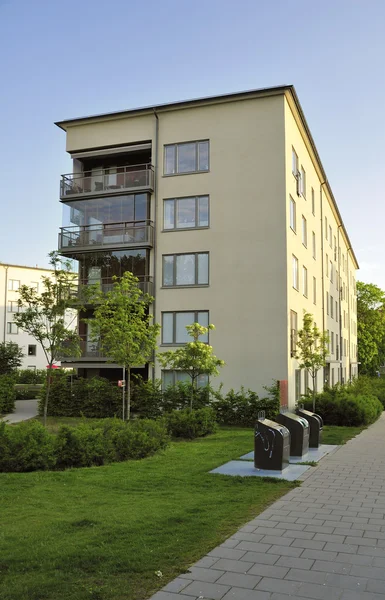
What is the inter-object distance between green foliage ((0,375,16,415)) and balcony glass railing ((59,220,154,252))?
7.03m

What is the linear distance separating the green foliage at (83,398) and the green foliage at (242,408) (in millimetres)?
4588

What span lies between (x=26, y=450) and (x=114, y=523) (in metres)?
4.81

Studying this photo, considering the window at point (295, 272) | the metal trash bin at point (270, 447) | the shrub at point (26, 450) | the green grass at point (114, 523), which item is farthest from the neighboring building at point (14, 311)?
the green grass at point (114, 523)

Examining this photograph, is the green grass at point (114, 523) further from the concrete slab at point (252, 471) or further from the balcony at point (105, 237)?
the balcony at point (105, 237)

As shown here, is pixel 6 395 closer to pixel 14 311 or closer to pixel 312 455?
pixel 312 455

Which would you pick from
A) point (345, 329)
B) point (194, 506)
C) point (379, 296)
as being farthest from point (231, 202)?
point (379, 296)

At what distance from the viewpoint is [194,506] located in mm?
8219

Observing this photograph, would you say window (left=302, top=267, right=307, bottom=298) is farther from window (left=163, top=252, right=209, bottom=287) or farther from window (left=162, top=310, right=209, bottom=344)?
window (left=162, top=310, right=209, bottom=344)

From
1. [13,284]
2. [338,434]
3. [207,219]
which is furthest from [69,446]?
[13,284]

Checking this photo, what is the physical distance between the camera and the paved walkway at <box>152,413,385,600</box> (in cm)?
510

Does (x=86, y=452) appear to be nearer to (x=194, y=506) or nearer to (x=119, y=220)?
(x=194, y=506)

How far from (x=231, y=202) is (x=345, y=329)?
3097 cm

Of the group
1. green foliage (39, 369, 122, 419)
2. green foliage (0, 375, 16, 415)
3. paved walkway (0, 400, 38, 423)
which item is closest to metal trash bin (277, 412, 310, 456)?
green foliage (39, 369, 122, 419)

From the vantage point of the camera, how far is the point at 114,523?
718 cm
